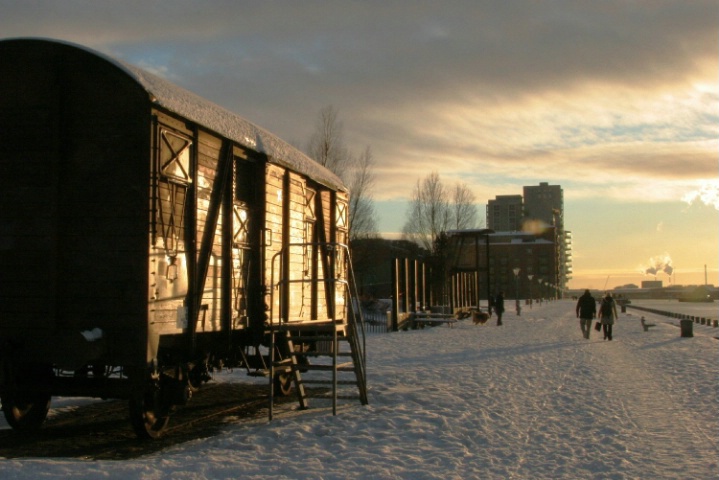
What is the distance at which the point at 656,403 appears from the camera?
11281 mm

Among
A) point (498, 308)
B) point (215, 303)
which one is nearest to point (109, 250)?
point (215, 303)

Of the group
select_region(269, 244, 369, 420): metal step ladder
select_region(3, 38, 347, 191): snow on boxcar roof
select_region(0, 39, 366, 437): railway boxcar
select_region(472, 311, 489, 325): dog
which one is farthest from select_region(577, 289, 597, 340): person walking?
select_region(0, 39, 366, 437): railway boxcar

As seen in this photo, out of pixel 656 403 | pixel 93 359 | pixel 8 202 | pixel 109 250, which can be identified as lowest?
pixel 656 403

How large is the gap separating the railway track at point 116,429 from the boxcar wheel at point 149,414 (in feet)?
0.38

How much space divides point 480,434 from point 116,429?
461 centimetres

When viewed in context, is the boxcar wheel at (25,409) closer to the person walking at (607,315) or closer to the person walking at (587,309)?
the person walking at (587,309)

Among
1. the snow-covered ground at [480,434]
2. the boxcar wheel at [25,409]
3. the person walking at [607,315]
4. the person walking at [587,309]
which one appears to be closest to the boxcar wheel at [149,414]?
the snow-covered ground at [480,434]

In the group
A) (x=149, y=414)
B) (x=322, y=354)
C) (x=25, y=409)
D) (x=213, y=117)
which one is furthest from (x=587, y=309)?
(x=25, y=409)

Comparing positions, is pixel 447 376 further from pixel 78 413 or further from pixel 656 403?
pixel 78 413

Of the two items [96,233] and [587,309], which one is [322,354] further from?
[587,309]

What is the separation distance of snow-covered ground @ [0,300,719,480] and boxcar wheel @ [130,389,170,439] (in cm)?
59

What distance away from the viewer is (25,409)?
8.81 meters

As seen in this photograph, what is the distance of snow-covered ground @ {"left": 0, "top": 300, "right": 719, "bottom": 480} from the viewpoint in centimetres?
689

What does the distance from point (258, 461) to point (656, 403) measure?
6967 millimetres
